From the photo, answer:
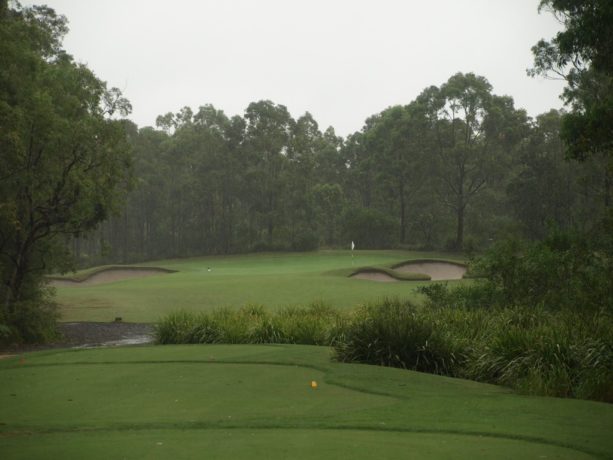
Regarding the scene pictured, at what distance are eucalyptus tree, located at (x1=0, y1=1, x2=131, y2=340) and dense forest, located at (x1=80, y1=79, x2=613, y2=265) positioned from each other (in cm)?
2864

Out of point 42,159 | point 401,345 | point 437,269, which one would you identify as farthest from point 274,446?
point 437,269

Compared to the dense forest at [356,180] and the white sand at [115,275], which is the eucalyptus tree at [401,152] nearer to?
the dense forest at [356,180]

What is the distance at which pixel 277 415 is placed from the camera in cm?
773

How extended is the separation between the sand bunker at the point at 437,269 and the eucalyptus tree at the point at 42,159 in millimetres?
22736

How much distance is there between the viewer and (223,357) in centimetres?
1300

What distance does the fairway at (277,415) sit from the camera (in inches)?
239

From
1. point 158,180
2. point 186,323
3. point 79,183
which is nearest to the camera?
point 186,323

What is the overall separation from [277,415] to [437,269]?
37.1m

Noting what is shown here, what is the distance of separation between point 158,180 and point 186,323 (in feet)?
194

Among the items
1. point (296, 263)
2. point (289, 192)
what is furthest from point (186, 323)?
point (289, 192)

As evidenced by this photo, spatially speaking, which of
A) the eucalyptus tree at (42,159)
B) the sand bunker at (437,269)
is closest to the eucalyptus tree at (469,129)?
the sand bunker at (437,269)

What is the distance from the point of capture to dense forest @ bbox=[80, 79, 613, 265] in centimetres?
5616

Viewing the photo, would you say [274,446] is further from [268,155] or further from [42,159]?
[268,155]

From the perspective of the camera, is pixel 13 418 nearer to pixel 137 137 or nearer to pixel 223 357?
pixel 223 357
